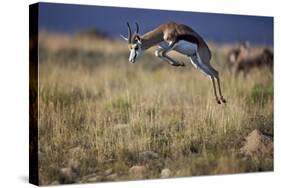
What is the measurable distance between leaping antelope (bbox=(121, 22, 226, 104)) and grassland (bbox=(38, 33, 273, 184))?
11cm

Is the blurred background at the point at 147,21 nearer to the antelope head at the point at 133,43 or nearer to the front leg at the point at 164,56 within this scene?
the antelope head at the point at 133,43

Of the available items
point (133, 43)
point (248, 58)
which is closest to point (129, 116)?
point (133, 43)

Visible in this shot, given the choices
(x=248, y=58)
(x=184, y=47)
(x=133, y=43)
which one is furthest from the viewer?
(x=248, y=58)

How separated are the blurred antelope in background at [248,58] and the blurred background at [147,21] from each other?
129 millimetres

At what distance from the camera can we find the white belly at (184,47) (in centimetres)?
1102

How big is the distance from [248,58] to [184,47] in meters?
1.33

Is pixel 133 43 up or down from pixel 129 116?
up

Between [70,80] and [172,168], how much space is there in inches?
79.0

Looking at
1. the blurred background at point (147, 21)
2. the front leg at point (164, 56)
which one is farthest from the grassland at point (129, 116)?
the blurred background at point (147, 21)

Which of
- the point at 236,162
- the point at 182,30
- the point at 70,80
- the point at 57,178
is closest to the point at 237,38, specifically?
the point at 182,30

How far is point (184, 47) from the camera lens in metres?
11.2

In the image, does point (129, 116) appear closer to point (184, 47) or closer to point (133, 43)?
point (133, 43)

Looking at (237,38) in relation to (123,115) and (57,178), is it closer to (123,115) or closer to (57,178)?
(123,115)

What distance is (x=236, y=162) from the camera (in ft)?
37.6
